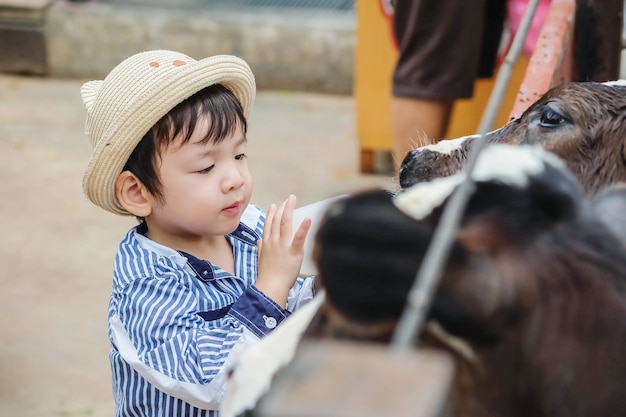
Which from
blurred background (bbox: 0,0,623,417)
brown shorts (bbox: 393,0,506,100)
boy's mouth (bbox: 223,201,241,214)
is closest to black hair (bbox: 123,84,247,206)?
boy's mouth (bbox: 223,201,241,214)

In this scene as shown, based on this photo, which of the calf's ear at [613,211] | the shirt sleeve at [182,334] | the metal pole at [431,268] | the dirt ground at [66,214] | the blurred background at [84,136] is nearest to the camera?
the metal pole at [431,268]

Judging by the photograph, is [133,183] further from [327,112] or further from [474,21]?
[327,112]

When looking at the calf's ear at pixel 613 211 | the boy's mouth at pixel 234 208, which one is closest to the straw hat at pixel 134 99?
the boy's mouth at pixel 234 208

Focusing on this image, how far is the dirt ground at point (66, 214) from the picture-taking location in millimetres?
4301

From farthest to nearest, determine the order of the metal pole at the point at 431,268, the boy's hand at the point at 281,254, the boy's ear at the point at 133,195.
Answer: the boy's ear at the point at 133,195 < the boy's hand at the point at 281,254 < the metal pole at the point at 431,268

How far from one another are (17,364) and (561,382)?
3594mm

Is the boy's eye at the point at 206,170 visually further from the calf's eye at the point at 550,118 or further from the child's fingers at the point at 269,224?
the calf's eye at the point at 550,118

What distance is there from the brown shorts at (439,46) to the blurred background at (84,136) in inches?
29.4

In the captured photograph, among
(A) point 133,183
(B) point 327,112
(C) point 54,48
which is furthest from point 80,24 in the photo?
(A) point 133,183

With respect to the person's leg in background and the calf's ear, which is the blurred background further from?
the calf's ear

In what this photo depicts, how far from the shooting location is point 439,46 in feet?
15.1

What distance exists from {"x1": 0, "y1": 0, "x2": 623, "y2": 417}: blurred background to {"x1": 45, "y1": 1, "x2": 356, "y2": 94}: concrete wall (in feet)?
0.04

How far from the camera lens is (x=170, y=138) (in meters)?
2.37

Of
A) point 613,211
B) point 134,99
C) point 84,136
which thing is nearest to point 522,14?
point 134,99
